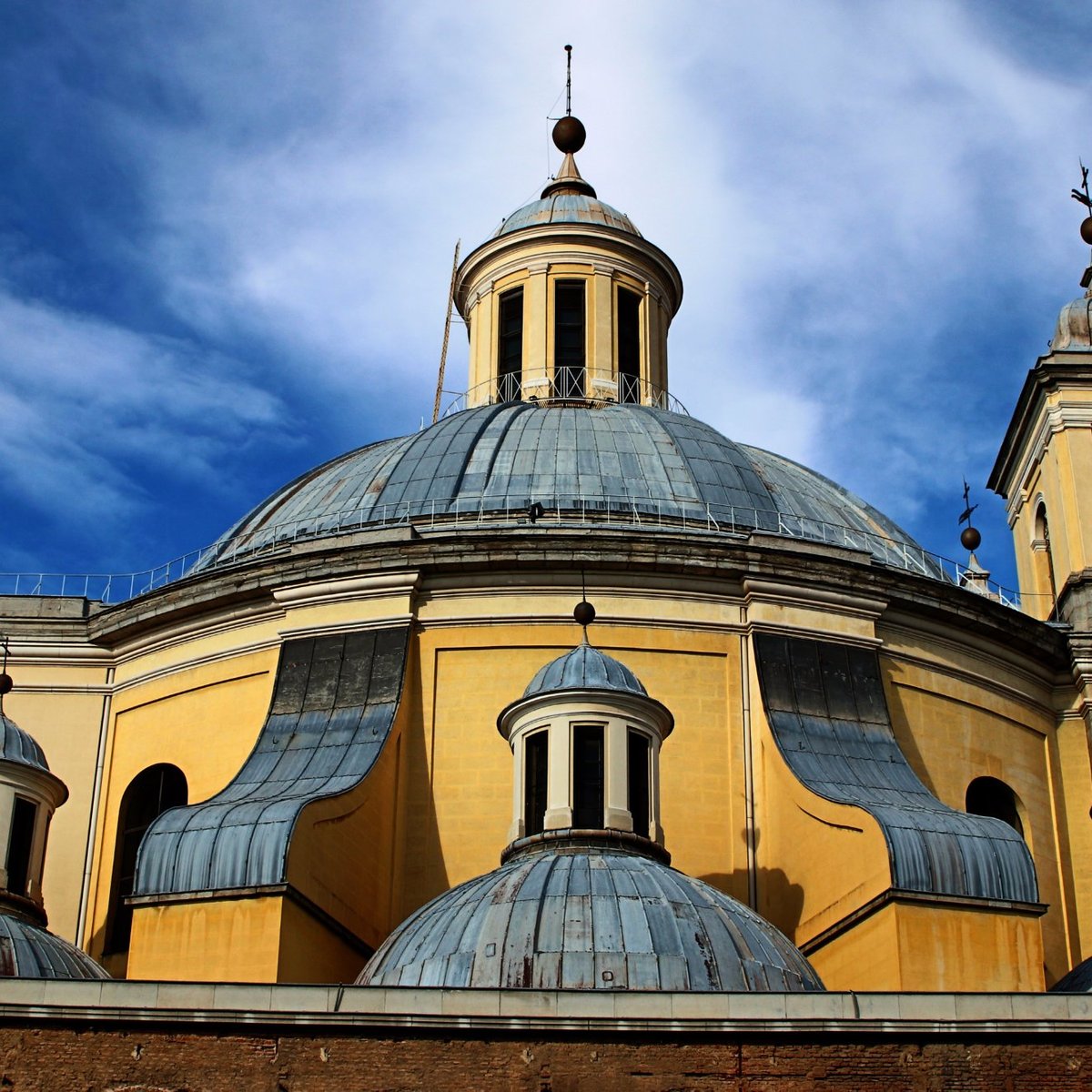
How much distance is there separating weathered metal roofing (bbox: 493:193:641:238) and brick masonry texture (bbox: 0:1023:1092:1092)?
19.7m

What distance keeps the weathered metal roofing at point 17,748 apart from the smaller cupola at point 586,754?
552 cm

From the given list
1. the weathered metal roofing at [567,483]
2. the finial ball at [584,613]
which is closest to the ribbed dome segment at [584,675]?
the finial ball at [584,613]

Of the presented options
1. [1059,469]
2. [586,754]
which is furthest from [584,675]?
[1059,469]

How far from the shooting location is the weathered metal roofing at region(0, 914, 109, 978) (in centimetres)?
1997

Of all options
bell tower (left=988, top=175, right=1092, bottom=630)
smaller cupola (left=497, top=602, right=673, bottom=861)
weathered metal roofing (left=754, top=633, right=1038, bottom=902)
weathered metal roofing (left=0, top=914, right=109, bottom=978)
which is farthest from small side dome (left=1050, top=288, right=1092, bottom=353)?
weathered metal roofing (left=0, top=914, right=109, bottom=978)

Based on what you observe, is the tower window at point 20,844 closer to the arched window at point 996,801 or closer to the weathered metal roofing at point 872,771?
the weathered metal roofing at point 872,771

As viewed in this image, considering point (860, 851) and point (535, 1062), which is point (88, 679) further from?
point (535, 1062)

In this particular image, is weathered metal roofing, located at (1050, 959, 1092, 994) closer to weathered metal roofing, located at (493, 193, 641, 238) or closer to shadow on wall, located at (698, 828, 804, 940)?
shadow on wall, located at (698, 828, 804, 940)

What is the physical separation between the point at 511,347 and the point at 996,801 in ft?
38.3

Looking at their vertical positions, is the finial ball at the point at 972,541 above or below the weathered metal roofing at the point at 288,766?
above

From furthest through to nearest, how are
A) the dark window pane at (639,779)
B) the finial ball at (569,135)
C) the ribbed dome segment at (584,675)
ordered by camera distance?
the finial ball at (569,135), the ribbed dome segment at (584,675), the dark window pane at (639,779)

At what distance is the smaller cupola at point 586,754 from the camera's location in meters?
20.1

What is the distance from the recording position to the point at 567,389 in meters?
32.9

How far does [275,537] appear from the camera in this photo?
27.7 m
